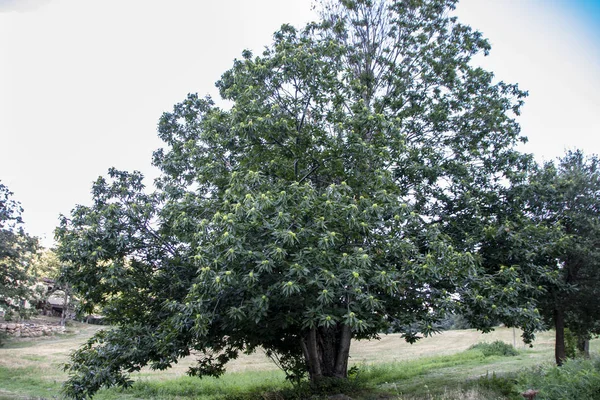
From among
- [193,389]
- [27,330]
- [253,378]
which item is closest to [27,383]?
[193,389]

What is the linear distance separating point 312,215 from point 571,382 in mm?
5042

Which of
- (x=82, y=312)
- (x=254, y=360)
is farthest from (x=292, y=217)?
(x=254, y=360)

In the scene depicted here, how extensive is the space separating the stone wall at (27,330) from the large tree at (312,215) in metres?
31.4

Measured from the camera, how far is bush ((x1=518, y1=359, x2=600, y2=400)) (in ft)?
18.6

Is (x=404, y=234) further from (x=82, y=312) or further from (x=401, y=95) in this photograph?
(x=82, y=312)

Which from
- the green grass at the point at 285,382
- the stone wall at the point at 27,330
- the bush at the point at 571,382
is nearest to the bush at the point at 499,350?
the green grass at the point at 285,382

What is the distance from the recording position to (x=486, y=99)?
14766 millimetres

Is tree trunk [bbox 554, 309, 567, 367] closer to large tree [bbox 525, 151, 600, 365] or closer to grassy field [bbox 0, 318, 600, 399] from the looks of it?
large tree [bbox 525, 151, 600, 365]

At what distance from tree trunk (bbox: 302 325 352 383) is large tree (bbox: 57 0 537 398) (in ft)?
0.20

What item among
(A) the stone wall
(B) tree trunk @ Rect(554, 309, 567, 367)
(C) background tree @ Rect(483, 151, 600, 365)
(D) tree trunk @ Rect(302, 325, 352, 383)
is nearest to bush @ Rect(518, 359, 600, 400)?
(C) background tree @ Rect(483, 151, 600, 365)

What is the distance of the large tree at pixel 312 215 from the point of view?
8.56 meters

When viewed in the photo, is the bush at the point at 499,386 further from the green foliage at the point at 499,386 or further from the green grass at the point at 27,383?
the green grass at the point at 27,383

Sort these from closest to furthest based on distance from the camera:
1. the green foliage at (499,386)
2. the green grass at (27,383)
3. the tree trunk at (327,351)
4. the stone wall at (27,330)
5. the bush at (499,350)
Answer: the green foliage at (499,386)
the tree trunk at (327,351)
the green grass at (27,383)
the bush at (499,350)
the stone wall at (27,330)

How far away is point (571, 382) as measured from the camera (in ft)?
19.4
